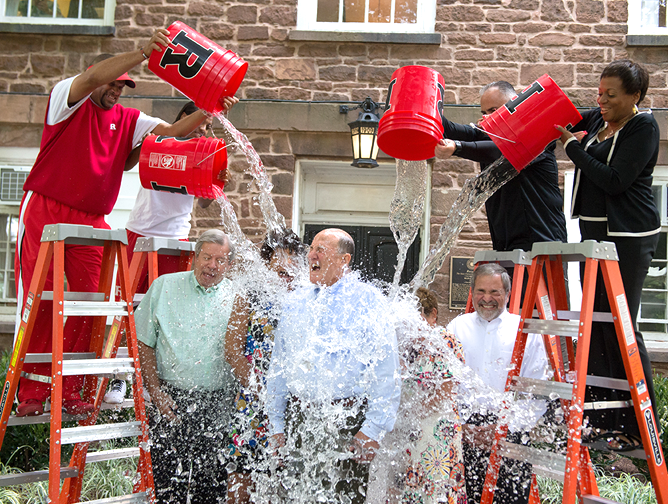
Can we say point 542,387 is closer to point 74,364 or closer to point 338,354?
point 338,354

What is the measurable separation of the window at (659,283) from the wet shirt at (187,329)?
14.9 ft

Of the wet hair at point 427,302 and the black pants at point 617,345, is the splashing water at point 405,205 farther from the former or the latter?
the black pants at point 617,345

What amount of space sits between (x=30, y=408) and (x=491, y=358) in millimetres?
2072

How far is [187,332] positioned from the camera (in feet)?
9.98

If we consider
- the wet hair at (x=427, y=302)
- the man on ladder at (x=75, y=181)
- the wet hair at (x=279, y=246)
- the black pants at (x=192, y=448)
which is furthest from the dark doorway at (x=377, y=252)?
the black pants at (x=192, y=448)

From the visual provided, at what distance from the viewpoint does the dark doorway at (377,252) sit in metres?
6.32

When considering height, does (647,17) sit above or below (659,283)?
above

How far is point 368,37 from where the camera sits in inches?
242

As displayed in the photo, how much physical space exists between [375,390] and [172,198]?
1.80 meters

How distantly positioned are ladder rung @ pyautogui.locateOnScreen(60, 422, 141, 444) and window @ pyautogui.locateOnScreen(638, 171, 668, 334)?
5.07 meters

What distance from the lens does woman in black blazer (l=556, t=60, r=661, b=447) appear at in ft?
8.21

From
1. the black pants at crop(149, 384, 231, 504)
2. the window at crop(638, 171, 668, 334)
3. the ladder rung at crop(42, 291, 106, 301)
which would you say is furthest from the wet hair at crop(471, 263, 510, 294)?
the window at crop(638, 171, 668, 334)

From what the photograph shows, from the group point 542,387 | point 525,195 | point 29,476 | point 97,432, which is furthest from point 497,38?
point 29,476

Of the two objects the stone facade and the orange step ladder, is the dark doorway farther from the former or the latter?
the orange step ladder
